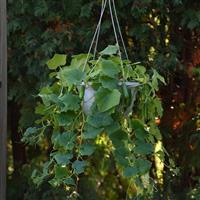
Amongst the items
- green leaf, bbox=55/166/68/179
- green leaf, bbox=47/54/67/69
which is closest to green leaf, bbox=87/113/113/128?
green leaf, bbox=55/166/68/179

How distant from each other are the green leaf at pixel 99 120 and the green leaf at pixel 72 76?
146 millimetres

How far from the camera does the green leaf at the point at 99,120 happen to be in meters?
1.96

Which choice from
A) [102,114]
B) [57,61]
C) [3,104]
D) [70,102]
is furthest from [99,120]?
[3,104]

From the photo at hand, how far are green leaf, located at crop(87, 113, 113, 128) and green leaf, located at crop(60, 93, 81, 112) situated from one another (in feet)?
0.24

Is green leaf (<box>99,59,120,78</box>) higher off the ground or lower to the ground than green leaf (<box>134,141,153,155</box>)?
higher

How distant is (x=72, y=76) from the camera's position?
2.05 metres

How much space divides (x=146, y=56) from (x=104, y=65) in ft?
3.75

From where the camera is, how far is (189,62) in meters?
3.34

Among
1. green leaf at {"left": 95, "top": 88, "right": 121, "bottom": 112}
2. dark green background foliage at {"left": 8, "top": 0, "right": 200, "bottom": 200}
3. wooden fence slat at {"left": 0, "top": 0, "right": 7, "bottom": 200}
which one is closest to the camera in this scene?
green leaf at {"left": 95, "top": 88, "right": 121, "bottom": 112}

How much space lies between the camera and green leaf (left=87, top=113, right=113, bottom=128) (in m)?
1.96

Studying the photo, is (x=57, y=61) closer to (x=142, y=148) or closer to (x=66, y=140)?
(x=66, y=140)

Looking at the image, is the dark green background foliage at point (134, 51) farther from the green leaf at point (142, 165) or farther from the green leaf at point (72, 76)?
the green leaf at point (142, 165)

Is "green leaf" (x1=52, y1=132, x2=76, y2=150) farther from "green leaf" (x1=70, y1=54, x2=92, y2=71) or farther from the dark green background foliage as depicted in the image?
the dark green background foliage

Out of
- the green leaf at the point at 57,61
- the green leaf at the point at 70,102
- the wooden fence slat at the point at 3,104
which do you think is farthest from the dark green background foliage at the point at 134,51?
the green leaf at the point at 70,102
